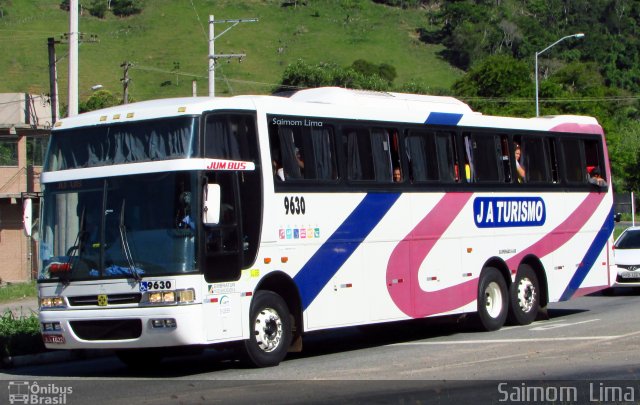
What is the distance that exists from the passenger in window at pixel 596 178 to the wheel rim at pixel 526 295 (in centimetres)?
275

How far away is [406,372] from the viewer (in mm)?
13438

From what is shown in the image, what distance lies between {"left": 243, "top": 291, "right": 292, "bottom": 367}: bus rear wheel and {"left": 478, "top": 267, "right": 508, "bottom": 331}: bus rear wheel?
15.7 feet

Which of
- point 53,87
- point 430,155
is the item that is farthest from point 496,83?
point 430,155

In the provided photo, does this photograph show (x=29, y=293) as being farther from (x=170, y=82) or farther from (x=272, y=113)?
(x=170, y=82)

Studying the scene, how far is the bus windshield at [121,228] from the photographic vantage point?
13445mm

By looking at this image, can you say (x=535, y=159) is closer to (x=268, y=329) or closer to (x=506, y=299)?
(x=506, y=299)

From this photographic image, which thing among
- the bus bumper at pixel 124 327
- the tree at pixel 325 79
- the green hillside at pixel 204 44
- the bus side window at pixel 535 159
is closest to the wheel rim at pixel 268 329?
the bus bumper at pixel 124 327


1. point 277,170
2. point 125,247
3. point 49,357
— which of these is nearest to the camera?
point 125,247

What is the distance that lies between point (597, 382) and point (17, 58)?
116450 millimetres

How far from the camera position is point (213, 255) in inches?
537

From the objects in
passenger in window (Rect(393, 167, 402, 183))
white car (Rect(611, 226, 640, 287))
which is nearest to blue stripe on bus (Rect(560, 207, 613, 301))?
white car (Rect(611, 226, 640, 287))

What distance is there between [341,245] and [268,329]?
1.92m

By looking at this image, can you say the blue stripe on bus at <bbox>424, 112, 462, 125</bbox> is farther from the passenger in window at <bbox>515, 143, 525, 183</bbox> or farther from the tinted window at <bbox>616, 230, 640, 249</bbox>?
the tinted window at <bbox>616, 230, 640, 249</bbox>

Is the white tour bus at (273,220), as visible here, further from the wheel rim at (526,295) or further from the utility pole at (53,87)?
the utility pole at (53,87)
